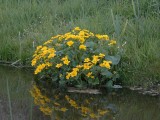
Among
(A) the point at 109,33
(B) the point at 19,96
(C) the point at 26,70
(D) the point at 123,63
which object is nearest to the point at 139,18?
(A) the point at 109,33

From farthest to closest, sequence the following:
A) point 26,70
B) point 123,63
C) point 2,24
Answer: point 2,24 → point 26,70 → point 123,63

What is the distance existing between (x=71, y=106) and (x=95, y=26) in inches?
79.9

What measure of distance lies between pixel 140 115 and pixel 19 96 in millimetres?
1548

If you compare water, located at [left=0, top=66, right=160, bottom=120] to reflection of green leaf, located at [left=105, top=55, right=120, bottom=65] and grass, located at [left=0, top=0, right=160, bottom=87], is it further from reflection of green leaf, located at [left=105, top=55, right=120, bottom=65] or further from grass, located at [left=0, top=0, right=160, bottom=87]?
grass, located at [left=0, top=0, right=160, bottom=87]

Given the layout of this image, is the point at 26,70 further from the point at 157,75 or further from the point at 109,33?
the point at 157,75

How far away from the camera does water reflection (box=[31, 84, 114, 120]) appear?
4406 millimetres

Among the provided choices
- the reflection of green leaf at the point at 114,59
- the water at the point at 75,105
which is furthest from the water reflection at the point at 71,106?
the reflection of green leaf at the point at 114,59

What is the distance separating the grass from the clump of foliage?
242mm

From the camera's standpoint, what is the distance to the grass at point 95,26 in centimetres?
542

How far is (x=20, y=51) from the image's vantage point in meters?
6.30

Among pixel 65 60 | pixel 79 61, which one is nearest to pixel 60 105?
pixel 65 60

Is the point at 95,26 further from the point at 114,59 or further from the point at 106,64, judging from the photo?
the point at 106,64

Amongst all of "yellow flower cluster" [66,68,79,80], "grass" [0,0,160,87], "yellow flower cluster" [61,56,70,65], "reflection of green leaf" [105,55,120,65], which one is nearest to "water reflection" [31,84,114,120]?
"yellow flower cluster" [66,68,79,80]

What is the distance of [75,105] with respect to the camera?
15.6 ft
